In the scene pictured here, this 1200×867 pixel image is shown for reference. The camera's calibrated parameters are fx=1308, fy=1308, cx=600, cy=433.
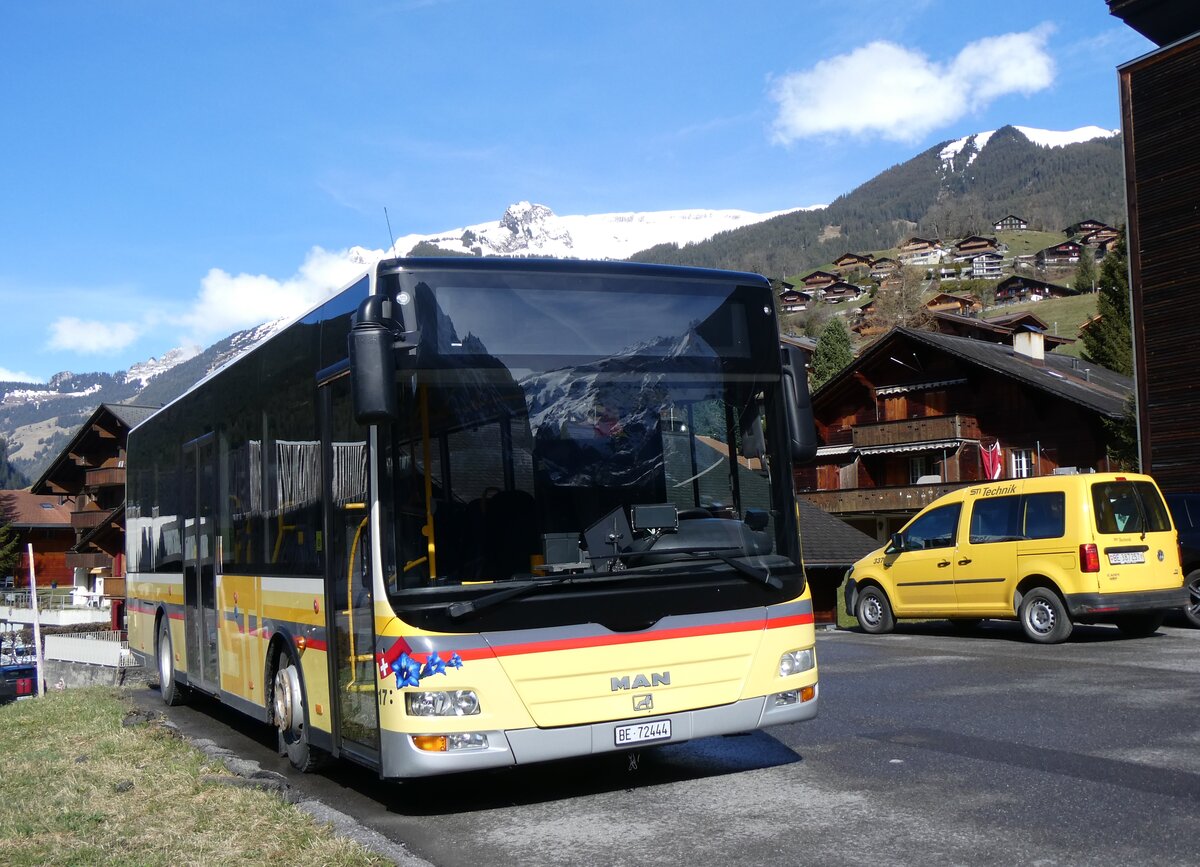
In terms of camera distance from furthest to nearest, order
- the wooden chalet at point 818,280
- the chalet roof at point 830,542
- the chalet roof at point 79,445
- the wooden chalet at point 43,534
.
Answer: the wooden chalet at point 818,280
the wooden chalet at point 43,534
the chalet roof at point 79,445
the chalet roof at point 830,542

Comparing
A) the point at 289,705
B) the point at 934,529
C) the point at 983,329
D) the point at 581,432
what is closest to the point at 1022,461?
the point at 983,329

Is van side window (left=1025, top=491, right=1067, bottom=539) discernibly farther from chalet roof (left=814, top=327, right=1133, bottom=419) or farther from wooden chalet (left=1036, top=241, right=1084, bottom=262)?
wooden chalet (left=1036, top=241, right=1084, bottom=262)

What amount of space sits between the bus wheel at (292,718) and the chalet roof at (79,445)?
6787 cm

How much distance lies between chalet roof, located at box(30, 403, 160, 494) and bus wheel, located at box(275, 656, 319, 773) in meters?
67.9

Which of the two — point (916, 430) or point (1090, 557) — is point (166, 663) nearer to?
point (1090, 557)

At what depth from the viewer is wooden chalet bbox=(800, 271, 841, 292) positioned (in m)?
188

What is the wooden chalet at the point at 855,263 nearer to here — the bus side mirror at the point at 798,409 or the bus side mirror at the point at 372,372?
the bus side mirror at the point at 798,409

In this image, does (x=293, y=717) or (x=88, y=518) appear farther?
(x=88, y=518)

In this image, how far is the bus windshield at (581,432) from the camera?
7098 millimetres

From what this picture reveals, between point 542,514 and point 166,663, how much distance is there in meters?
8.38

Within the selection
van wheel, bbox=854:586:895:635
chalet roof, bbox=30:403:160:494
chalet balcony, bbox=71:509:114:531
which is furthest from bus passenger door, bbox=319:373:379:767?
chalet balcony, bbox=71:509:114:531

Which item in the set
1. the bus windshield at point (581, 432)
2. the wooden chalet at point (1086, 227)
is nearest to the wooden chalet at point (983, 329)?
the bus windshield at point (581, 432)

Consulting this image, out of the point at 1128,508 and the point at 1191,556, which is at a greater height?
the point at 1128,508

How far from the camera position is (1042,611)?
16.0 meters
